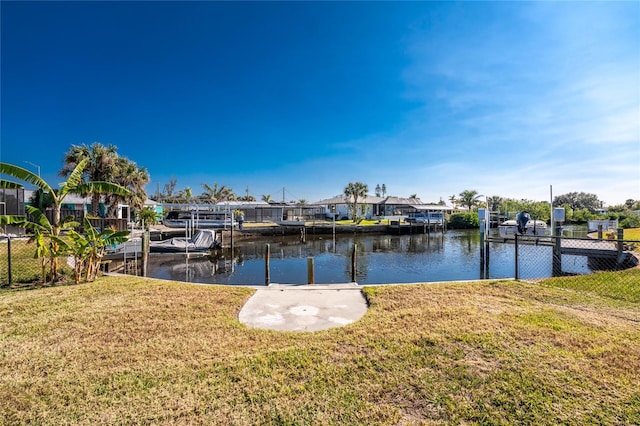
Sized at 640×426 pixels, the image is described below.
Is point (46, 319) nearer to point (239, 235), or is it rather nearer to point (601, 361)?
point (601, 361)

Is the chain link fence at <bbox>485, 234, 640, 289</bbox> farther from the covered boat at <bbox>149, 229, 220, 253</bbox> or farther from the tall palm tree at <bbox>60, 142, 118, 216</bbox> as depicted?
the tall palm tree at <bbox>60, 142, 118, 216</bbox>

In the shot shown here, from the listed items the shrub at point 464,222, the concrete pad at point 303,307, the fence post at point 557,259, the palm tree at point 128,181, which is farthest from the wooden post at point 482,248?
Answer: the shrub at point 464,222

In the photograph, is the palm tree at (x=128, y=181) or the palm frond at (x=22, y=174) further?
the palm tree at (x=128, y=181)

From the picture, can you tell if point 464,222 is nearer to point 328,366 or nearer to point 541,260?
point 541,260

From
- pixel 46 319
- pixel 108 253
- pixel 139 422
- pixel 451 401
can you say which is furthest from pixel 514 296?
pixel 108 253

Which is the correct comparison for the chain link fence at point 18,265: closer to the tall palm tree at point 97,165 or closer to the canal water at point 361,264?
the canal water at point 361,264

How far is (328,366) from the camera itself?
3.96 m

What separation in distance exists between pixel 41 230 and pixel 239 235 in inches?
897

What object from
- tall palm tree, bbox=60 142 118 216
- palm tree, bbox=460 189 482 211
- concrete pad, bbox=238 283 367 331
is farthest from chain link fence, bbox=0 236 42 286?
palm tree, bbox=460 189 482 211

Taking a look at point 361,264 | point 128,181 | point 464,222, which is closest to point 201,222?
point 128,181

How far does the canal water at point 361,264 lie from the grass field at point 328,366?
355 inches

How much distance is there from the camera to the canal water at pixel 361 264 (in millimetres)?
15797

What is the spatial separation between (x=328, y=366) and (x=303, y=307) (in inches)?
108

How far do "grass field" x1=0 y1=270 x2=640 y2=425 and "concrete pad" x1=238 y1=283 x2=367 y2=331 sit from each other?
0.38 m
